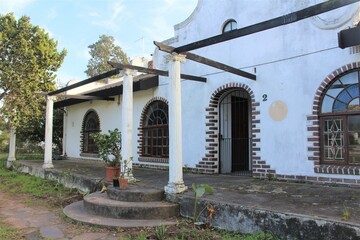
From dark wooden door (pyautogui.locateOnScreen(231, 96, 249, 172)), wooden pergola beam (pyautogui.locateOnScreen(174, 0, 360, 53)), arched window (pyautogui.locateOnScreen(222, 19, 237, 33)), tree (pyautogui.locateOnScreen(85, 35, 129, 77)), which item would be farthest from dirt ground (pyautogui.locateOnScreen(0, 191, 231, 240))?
tree (pyautogui.locateOnScreen(85, 35, 129, 77))

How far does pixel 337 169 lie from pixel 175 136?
10.9ft

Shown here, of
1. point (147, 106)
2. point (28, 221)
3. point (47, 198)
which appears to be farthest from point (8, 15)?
point (28, 221)

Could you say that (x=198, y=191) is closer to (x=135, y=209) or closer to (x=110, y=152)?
(x=135, y=209)

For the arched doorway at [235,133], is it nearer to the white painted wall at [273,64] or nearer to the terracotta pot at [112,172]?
the white painted wall at [273,64]

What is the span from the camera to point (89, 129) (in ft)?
48.9

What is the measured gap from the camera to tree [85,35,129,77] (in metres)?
37.8

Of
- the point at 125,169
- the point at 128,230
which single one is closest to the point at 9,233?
the point at 128,230

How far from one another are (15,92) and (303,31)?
10479 mm

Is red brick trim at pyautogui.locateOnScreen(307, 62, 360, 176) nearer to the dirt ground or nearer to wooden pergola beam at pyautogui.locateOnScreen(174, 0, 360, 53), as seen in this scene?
wooden pergola beam at pyautogui.locateOnScreen(174, 0, 360, 53)

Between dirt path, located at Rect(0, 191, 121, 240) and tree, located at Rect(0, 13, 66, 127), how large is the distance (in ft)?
18.0

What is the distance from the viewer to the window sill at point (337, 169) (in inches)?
253

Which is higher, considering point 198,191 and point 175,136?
point 175,136

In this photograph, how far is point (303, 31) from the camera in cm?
728

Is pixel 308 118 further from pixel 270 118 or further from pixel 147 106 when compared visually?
pixel 147 106
